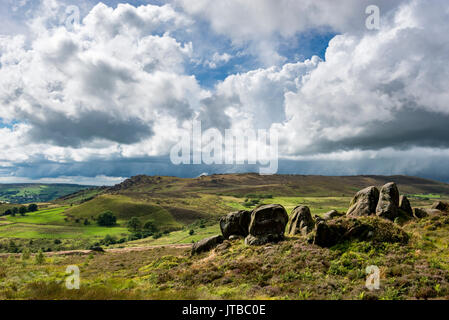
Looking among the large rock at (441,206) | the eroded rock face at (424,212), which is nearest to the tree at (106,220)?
the eroded rock face at (424,212)

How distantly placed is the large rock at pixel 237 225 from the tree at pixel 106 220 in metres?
124

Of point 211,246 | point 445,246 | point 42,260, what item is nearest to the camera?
point 445,246

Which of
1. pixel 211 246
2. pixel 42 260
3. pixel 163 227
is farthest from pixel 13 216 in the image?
pixel 211 246

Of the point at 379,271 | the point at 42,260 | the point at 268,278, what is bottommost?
the point at 42,260

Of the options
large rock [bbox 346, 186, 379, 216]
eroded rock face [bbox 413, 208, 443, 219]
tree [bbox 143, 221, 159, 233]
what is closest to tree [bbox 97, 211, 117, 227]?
tree [bbox 143, 221, 159, 233]

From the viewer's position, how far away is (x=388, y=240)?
69.1ft

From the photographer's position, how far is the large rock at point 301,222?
1247 inches

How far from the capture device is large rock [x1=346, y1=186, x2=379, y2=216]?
102 ft

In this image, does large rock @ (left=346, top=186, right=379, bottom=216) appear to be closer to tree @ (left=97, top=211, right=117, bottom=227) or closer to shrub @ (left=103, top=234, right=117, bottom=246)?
shrub @ (left=103, top=234, right=117, bottom=246)

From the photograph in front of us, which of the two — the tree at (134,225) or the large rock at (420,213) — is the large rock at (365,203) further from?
the tree at (134,225)

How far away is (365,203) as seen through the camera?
105 ft

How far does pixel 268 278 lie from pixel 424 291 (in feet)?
32.9
